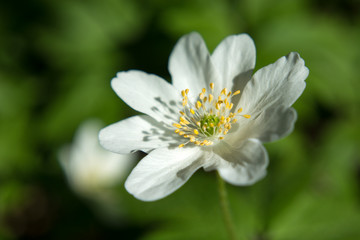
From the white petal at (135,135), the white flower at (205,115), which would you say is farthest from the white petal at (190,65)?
the white petal at (135,135)

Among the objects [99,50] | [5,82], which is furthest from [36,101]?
[99,50]

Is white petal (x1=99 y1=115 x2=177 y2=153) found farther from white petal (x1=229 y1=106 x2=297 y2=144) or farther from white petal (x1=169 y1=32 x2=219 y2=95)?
white petal (x1=229 y1=106 x2=297 y2=144)

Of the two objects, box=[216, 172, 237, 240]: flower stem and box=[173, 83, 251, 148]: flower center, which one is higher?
box=[173, 83, 251, 148]: flower center

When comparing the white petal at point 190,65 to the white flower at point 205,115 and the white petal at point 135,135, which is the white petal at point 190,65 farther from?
the white petal at point 135,135

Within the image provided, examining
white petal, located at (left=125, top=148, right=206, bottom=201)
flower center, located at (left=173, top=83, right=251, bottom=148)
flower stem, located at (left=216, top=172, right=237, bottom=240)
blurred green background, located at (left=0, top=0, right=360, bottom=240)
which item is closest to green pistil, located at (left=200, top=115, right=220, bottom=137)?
flower center, located at (left=173, top=83, right=251, bottom=148)

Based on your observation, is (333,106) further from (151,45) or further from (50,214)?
(50,214)

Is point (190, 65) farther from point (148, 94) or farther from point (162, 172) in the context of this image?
A: point (162, 172)

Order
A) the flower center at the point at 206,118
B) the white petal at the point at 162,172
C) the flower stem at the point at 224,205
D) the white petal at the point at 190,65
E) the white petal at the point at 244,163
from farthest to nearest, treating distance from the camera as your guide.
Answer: the white petal at the point at 190,65
the flower center at the point at 206,118
the flower stem at the point at 224,205
the white petal at the point at 162,172
the white petal at the point at 244,163

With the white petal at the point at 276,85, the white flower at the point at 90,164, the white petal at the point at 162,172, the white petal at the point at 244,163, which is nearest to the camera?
the white petal at the point at 244,163
